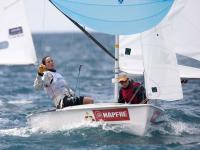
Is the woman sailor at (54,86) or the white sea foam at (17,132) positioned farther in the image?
the white sea foam at (17,132)

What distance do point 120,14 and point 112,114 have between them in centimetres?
145

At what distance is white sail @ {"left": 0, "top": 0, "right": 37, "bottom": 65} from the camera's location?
11797mm

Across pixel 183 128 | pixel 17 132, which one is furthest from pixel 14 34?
pixel 183 128

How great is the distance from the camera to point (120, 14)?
10141mm

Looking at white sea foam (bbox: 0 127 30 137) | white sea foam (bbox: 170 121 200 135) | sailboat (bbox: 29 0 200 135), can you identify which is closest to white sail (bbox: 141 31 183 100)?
sailboat (bbox: 29 0 200 135)

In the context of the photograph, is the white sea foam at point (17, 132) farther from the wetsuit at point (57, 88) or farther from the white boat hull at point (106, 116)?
the wetsuit at point (57, 88)

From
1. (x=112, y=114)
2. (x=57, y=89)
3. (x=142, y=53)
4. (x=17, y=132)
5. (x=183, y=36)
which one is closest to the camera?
(x=112, y=114)

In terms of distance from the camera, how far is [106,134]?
1021 centimetres

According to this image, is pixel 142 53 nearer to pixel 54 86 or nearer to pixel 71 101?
pixel 71 101

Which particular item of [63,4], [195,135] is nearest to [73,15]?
[63,4]

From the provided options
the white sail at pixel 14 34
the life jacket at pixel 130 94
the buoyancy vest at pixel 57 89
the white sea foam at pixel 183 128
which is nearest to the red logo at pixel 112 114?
the life jacket at pixel 130 94

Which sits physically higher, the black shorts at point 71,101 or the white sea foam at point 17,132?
the black shorts at point 71,101

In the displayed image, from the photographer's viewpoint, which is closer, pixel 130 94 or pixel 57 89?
pixel 130 94

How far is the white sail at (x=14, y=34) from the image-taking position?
11797 mm
